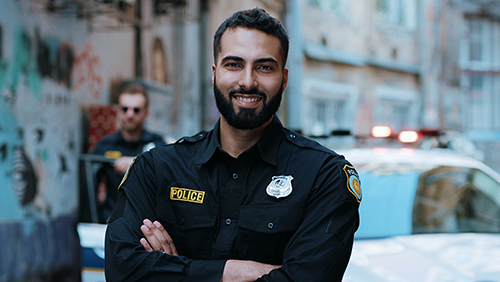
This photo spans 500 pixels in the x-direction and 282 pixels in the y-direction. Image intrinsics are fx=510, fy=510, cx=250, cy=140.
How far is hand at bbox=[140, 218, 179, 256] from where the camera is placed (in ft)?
6.33

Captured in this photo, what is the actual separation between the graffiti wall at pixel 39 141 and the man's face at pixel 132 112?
3.57ft

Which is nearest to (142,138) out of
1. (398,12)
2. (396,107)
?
(396,107)

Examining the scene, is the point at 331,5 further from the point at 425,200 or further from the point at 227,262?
the point at 227,262

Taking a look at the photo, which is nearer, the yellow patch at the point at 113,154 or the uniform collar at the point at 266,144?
the uniform collar at the point at 266,144

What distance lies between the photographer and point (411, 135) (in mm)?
4250

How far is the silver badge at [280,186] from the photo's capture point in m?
1.92

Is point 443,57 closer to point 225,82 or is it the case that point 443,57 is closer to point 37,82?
point 37,82

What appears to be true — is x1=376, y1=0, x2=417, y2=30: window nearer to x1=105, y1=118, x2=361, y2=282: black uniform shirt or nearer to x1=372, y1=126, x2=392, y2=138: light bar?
x1=372, y1=126, x2=392, y2=138: light bar

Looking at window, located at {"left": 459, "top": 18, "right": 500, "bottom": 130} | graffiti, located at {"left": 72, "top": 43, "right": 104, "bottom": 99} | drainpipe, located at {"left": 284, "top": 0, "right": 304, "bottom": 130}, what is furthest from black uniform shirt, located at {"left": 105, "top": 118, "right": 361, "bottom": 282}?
window, located at {"left": 459, "top": 18, "right": 500, "bottom": 130}

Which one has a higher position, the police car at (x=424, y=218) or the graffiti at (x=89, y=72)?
the graffiti at (x=89, y=72)

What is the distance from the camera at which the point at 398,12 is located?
16500 millimetres

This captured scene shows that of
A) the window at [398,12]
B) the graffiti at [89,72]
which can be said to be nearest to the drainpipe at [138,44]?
the graffiti at [89,72]

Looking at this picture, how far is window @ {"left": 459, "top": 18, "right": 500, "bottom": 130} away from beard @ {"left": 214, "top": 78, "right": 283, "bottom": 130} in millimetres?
17533

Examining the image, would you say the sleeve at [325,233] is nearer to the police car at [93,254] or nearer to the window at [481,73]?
the police car at [93,254]
